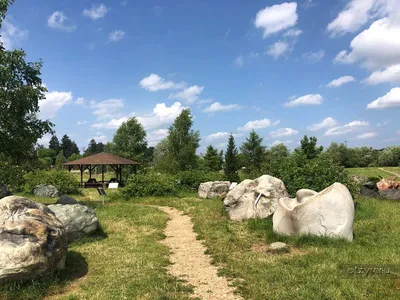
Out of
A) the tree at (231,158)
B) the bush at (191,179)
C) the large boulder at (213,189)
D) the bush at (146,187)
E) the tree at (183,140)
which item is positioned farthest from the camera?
the tree at (183,140)

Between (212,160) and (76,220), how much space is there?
40.1m

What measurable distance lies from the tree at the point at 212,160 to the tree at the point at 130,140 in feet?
31.3

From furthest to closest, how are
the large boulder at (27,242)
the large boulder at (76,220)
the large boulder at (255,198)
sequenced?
the large boulder at (255,198) < the large boulder at (76,220) < the large boulder at (27,242)

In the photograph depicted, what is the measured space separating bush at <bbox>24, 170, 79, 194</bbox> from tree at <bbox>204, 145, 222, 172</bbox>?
24754 mm

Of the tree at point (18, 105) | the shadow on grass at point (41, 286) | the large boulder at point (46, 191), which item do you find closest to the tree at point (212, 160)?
the large boulder at point (46, 191)

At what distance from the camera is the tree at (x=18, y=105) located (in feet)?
42.4

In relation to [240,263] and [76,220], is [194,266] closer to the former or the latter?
[240,263]

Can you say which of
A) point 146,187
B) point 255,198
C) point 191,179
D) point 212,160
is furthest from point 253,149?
point 255,198

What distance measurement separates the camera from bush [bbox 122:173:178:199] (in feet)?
62.9

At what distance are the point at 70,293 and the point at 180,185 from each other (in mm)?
17780

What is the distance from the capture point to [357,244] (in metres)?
7.78

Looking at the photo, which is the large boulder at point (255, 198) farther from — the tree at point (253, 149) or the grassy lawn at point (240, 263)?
the tree at point (253, 149)

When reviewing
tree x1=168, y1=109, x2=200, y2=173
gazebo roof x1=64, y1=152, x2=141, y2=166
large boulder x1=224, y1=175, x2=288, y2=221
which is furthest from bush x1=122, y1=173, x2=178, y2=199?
tree x1=168, y1=109, x2=200, y2=173

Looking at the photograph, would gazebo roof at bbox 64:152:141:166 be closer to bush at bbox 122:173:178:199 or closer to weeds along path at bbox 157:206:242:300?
bush at bbox 122:173:178:199
